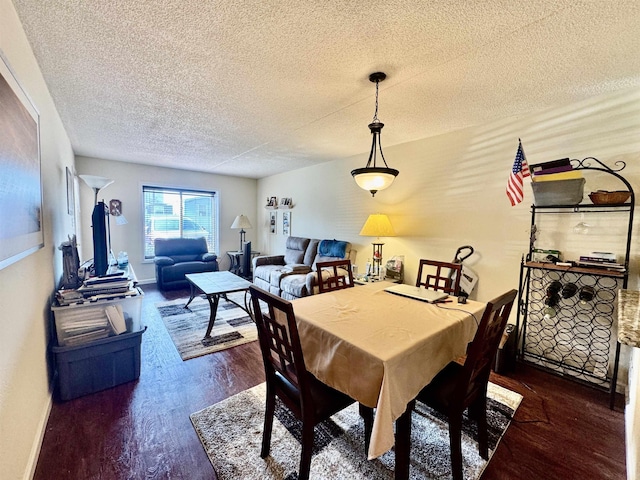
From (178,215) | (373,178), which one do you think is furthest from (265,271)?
(373,178)

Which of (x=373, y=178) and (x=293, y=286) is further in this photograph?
(x=293, y=286)

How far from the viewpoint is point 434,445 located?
167 centimetres

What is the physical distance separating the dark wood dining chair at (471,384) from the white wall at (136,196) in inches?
222

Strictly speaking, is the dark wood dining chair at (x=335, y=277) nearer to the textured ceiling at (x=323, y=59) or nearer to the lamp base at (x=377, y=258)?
the lamp base at (x=377, y=258)

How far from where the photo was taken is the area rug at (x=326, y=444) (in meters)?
1.47

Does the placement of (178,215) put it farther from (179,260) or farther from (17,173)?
(17,173)

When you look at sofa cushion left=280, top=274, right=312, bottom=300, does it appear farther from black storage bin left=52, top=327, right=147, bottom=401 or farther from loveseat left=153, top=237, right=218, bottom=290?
loveseat left=153, top=237, right=218, bottom=290

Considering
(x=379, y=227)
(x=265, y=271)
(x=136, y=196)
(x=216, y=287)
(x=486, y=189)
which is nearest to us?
(x=486, y=189)

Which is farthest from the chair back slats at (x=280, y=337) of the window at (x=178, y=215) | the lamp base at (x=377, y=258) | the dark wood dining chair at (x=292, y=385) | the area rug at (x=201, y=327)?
the window at (x=178, y=215)

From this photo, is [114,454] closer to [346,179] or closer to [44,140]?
[44,140]

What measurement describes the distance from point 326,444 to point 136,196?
220 inches

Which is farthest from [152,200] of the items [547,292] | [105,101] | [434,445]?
[547,292]

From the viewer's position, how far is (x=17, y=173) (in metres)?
1.28

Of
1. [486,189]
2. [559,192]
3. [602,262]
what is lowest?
[602,262]
